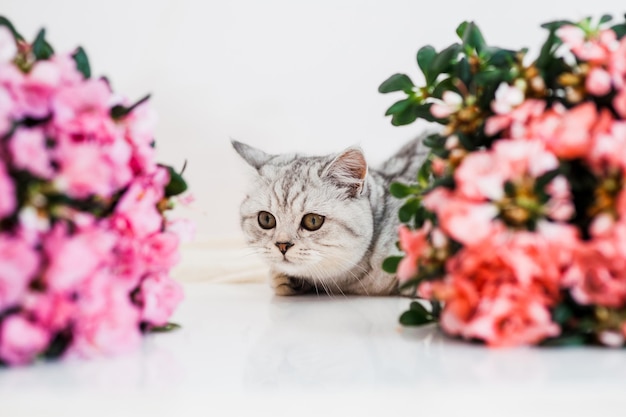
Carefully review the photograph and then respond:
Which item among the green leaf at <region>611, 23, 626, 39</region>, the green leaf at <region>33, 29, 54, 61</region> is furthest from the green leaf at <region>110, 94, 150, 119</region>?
the green leaf at <region>611, 23, 626, 39</region>

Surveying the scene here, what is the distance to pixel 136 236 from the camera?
91cm

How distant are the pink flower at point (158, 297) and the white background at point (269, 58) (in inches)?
49.8

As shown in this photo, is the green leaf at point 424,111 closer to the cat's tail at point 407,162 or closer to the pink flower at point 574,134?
the pink flower at point 574,134

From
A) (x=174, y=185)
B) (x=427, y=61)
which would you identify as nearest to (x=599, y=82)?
(x=427, y=61)

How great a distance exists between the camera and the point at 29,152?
0.72 metres

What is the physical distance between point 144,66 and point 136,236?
4.40ft

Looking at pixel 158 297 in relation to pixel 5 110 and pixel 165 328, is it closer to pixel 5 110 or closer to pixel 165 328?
pixel 165 328

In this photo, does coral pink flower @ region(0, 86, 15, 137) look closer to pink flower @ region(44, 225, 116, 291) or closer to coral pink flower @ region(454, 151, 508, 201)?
pink flower @ region(44, 225, 116, 291)

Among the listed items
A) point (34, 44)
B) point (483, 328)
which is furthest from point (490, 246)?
point (34, 44)

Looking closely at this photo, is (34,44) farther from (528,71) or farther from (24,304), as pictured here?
(528,71)

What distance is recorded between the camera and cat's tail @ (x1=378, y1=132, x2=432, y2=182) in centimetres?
184

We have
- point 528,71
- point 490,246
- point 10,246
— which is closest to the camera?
point 10,246

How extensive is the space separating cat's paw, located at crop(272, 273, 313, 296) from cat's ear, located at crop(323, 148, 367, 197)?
0.25 meters

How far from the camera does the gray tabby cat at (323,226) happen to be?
1.57 m
